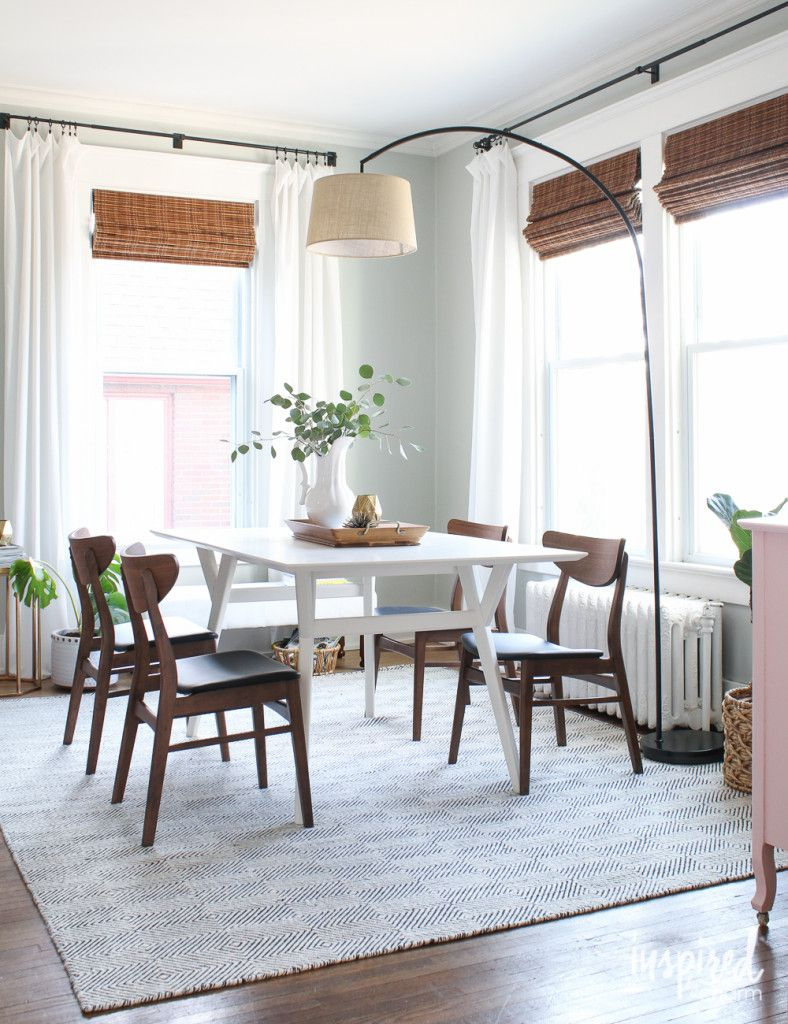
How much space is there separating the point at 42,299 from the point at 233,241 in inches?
42.4

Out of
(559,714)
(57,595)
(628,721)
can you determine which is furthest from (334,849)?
(57,595)

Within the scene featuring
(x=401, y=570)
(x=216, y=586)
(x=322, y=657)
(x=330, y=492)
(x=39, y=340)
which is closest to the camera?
(x=401, y=570)

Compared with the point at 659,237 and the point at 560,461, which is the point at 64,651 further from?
the point at 659,237

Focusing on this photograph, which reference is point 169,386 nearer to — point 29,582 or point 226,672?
point 29,582

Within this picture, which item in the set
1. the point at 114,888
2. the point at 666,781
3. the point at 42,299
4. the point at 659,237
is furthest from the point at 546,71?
the point at 114,888

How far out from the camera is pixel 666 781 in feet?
11.9

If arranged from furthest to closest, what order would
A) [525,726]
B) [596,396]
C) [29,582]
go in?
1. [596,396]
2. [29,582]
3. [525,726]

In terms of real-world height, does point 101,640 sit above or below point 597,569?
A: below

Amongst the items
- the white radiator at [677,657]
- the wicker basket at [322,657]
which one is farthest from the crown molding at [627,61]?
the wicker basket at [322,657]

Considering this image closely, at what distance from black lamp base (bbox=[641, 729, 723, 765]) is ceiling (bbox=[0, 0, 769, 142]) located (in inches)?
110

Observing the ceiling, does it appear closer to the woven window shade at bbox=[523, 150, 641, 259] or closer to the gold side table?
the woven window shade at bbox=[523, 150, 641, 259]

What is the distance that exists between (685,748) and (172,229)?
12.1 feet

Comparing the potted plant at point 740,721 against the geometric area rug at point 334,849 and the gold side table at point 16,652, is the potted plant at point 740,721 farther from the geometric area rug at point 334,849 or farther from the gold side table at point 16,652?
the gold side table at point 16,652

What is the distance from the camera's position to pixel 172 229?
5637mm
